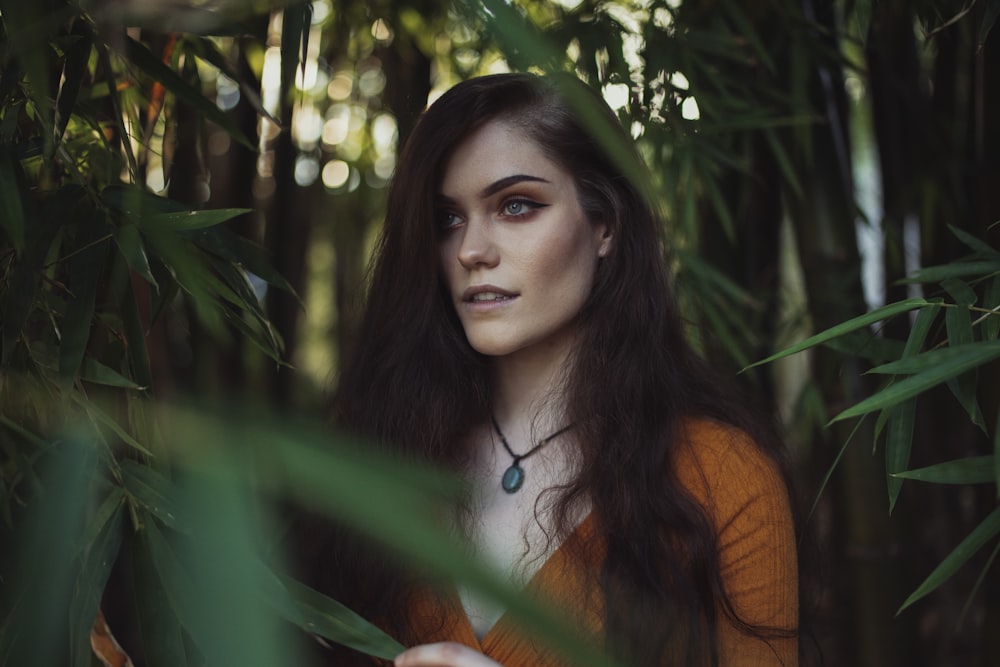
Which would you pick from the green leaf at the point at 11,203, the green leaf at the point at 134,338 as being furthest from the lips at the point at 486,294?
the green leaf at the point at 11,203

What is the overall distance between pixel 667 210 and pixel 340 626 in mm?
926

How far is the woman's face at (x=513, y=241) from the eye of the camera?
105 centimetres

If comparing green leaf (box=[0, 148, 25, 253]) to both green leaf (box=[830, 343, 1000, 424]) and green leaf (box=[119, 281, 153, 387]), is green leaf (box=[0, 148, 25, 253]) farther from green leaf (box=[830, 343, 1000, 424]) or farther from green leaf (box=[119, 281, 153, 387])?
green leaf (box=[830, 343, 1000, 424])

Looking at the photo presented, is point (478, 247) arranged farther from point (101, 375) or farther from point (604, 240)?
point (101, 375)

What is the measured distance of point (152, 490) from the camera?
2.46ft

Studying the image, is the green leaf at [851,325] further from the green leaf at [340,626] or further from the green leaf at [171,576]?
the green leaf at [171,576]

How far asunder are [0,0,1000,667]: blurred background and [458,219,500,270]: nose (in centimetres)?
19

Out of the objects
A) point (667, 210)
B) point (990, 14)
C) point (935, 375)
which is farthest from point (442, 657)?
point (667, 210)

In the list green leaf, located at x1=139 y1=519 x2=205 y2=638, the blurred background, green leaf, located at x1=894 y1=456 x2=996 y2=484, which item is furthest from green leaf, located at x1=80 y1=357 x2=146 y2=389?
green leaf, located at x1=894 y1=456 x2=996 y2=484

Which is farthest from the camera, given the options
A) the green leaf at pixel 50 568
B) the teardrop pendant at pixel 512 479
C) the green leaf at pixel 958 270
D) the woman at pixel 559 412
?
the teardrop pendant at pixel 512 479

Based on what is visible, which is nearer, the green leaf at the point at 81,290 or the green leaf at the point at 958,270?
the green leaf at the point at 81,290

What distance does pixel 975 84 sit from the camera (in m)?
1.32

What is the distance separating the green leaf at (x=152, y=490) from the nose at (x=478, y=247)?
1.37 feet

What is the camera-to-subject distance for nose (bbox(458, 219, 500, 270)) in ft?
3.45
